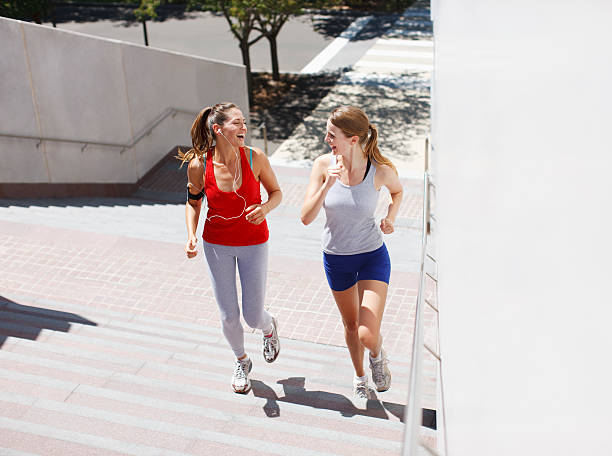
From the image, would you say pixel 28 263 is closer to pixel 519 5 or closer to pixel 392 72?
pixel 519 5

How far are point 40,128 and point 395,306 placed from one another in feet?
20.4

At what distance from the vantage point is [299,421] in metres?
3.90

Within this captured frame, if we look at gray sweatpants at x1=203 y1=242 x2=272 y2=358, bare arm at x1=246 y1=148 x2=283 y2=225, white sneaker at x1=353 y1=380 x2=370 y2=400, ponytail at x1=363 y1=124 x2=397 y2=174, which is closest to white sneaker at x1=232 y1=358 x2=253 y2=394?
gray sweatpants at x1=203 y1=242 x2=272 y2=358

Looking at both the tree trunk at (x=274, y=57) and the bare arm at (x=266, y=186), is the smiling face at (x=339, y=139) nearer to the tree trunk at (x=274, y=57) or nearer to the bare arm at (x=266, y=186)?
the bare arm at (x=266, y=186)

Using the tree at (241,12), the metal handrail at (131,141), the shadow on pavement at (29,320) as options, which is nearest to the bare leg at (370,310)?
the shadow on pavement at (29,320)

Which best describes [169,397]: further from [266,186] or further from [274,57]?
[274,57]

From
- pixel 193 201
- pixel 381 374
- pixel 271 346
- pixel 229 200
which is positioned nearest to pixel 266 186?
pixel 229 200

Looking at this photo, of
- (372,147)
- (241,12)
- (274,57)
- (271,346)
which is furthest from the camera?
(274,57)

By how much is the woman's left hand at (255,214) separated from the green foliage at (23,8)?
57.3ft

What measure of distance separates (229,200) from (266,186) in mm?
318

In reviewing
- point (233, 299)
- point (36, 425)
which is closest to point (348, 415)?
point (233, 299)

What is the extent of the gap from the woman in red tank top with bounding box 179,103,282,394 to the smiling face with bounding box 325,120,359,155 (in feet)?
1.45

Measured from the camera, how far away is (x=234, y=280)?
416 centimetres

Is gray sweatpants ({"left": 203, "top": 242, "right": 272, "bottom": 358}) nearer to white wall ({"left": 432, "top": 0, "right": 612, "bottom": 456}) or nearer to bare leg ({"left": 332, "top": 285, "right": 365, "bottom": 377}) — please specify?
bare leg ({"left": 332, "top": 285, "right": 365, "bottom": 377})
